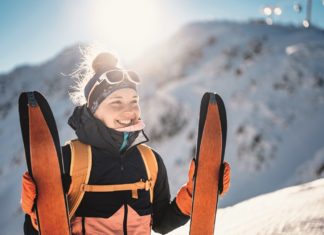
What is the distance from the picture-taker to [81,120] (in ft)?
8.32

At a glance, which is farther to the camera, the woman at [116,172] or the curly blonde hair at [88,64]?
the curly blonde hair at [88,64]

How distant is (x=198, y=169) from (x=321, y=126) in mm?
13185

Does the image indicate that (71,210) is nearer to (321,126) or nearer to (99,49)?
(99,49)

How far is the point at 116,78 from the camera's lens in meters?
2.61

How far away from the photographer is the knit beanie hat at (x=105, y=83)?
258cm

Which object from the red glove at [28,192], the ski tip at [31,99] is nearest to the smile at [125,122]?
the ski tip at [31,99]

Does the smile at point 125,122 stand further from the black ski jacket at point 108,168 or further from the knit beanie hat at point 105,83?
the knit beanie hat at point 105,83

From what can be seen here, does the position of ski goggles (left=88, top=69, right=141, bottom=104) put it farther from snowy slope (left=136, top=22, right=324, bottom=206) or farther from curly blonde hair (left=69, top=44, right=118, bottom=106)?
snowy slope (left=136, top=22, right=324, bottom=206)

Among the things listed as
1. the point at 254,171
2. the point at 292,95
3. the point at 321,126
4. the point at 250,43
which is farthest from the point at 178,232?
the point at 250,43

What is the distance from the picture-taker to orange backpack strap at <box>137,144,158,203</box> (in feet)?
8.40

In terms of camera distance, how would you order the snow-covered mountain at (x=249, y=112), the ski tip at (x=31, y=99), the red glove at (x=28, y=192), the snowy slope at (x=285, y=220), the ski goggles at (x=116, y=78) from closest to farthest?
the red glove at (x=28, y=192) → the ski tip at (x=31, y=99) → the ski goggles at (x=116, y=78) → the snowy slope at (x=285, y=220) → the snow-covered mountain at (x=249, y=112)

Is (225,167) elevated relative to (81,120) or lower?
lower

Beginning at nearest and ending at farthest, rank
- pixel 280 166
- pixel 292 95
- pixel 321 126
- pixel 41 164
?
pixel 41 164
pixel 280 166
pixel 321 126
pixel 292 95

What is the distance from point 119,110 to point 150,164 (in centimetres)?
56
